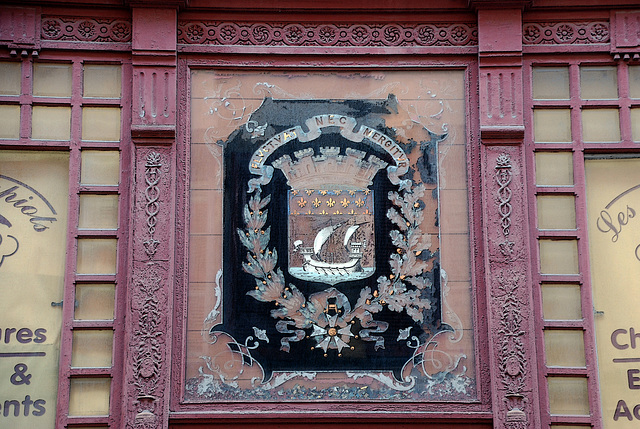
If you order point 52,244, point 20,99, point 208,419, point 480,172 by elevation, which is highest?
point 20,99

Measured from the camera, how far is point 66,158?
747cm

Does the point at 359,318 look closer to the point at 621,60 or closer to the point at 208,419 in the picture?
the point at 208,419

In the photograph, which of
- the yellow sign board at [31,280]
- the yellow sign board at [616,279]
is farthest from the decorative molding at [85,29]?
the yellow sign board at [616,279]

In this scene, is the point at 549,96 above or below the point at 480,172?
above

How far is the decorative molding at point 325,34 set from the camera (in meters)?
7.72

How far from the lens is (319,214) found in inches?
290

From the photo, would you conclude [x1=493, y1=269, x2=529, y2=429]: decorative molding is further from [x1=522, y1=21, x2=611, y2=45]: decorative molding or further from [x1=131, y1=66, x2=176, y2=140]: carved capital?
[x1=131, y1=66, x2=176, y2=140]: carved capital

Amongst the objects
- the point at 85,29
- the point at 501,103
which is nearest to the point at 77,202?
the point at 85,29

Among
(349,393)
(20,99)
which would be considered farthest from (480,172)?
(20,99)

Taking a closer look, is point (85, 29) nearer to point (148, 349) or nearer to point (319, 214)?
point (319, 214)

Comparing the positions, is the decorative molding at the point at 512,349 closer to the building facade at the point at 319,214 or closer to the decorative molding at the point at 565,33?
the building facade at the point at 319,214

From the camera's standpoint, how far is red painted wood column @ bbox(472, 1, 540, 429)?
697 centimetres

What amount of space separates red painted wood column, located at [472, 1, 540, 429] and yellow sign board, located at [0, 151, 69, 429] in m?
3.82

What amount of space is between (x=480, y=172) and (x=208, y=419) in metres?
3.26
